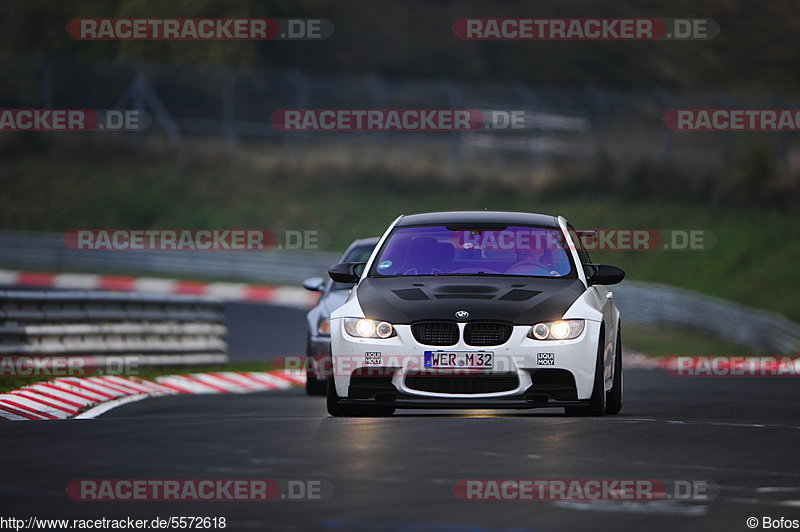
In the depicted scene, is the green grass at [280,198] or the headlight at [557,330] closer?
the headlight at [557,330]

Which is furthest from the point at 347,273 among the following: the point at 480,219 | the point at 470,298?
the point at 470,298

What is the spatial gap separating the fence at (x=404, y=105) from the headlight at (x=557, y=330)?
95.1ft

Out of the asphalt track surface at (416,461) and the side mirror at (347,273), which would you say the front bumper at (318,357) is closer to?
the asphalt track surface at (416,461)

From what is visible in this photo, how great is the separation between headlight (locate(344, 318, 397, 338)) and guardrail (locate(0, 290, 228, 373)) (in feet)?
22.9

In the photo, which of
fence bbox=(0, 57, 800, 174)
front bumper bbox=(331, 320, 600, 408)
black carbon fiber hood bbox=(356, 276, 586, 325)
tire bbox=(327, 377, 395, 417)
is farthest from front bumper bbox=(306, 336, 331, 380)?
fence bbox=(0, 57, 800, 174)

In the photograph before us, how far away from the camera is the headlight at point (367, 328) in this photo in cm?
1265

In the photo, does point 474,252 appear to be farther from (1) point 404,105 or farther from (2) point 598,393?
(1) point 404,105

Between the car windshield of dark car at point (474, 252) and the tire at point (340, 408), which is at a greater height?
the car windshield of dark car at point (474, 252)

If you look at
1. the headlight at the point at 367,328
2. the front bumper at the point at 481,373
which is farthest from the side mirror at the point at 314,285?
the front bumper at the point at 481,373

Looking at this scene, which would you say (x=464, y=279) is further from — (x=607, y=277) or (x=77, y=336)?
(x=77, y=336)

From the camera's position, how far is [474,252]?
13922mm

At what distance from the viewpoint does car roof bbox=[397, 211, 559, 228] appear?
14.0 m

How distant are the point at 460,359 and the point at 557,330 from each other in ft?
2.46

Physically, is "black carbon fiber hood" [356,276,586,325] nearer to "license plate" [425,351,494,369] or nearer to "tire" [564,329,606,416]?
"license plate" [425,351,494,369]
